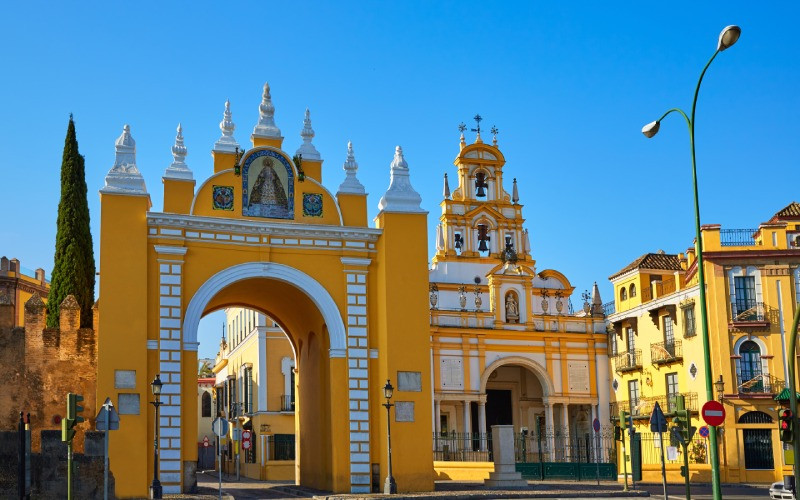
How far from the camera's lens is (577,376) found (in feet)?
178

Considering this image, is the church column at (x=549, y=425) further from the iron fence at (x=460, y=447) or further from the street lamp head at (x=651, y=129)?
the street lamp head at (x=651, y=129)

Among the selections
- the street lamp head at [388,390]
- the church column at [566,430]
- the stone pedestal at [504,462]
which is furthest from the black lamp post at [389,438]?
the church column at [566,430]

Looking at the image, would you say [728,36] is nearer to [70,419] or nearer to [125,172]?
[70,419]

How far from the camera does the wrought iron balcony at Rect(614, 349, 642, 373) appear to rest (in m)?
51.2

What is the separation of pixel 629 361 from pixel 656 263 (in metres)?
5.11

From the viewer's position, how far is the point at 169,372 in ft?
95.8

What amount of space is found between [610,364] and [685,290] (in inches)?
379

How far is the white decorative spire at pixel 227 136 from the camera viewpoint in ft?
103

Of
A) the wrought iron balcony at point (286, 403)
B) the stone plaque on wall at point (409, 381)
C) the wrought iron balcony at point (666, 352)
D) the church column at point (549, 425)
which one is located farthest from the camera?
the church column at point (549, 425)

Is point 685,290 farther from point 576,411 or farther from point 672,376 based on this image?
point 576,411

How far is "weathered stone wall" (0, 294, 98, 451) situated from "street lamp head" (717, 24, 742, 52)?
19.7 metres

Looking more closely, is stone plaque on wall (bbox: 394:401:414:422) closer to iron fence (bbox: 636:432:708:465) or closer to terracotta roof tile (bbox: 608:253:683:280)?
iron fence (bbox: 636:432:708:465)

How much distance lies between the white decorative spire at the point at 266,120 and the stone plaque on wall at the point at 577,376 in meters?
26.9

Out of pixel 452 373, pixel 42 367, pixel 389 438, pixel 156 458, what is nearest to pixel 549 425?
pixel 452 373
